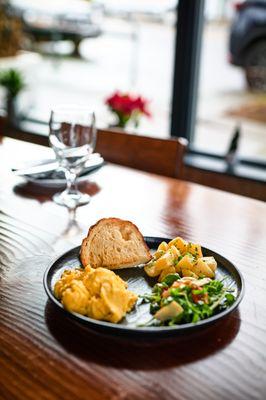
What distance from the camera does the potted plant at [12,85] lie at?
3145 mm

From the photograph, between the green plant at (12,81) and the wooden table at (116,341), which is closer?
the wooden table at (116,341)

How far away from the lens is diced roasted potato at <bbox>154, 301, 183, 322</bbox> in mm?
854

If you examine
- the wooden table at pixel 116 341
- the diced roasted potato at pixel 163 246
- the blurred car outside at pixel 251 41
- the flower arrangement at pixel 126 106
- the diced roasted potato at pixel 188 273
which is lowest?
the wooden table at pixel 116 341

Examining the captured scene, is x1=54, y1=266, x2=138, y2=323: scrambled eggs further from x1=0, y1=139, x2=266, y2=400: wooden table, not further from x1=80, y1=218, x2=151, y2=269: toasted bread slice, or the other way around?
x1=80, y1=218, x2=151, y2=269: toasted bread slice

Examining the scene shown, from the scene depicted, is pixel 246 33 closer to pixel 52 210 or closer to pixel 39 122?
pixel 39 122

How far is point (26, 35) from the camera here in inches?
145

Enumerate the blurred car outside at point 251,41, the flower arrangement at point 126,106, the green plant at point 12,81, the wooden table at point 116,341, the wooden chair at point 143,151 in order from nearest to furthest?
the wooden table at point 116,341
the wooden chair at point 143,151
the flower arrangement at point 126,106
the blurred car outside at point 251,41
the green plant at point 12,81

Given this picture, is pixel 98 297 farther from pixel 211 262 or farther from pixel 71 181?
pixel 71 181

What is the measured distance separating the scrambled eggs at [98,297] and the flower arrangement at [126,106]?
5.55 ft

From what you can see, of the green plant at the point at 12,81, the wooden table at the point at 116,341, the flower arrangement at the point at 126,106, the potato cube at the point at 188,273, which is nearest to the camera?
the wooden table at the point at 116,341

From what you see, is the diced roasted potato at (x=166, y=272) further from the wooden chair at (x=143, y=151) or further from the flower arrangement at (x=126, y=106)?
the flower arrangement at (x=126, y=106)

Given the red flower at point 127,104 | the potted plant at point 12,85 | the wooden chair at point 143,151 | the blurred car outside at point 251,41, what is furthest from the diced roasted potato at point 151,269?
the potted plant at point 12,85

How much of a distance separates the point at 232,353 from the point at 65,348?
0.80 feet

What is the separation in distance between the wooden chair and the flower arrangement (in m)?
0.47
